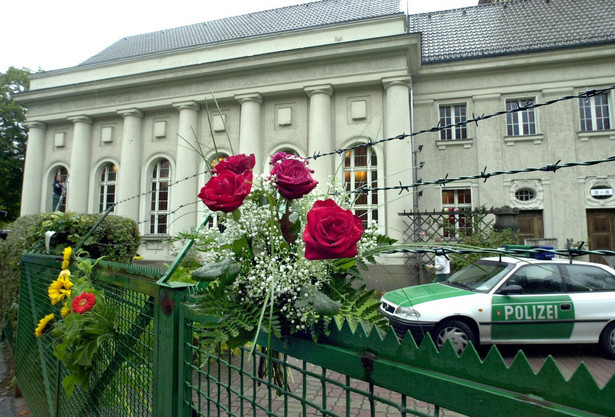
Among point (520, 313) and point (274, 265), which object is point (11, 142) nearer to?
point (520, 313)

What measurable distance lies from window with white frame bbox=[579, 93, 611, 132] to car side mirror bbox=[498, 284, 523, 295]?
1264cm

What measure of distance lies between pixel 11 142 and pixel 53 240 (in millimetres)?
30914

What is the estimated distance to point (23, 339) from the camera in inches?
163

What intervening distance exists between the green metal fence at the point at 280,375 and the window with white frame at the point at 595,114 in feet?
57.0

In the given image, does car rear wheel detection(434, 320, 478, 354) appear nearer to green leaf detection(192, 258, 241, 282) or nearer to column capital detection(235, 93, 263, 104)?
green leaf detection(192, 258, 241, 282)

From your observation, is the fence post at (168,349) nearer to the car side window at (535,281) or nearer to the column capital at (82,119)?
the car side window at (535,281)

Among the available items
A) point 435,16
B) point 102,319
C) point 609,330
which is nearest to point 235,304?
point 102,319

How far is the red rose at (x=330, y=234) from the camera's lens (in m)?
0.93

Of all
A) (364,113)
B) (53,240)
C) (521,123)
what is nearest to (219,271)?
(53,240)

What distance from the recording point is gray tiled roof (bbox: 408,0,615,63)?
1579 cm

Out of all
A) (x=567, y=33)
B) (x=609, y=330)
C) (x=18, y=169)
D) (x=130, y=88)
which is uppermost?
(x=567, y=33)

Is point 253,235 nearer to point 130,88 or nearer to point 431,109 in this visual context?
point 431,109

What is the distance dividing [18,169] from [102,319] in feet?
110

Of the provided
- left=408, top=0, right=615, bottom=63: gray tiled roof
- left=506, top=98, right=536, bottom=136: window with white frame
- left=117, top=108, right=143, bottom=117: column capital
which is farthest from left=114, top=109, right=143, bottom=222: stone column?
left=506, top=98, right=536, bottom=136: window with white frame
